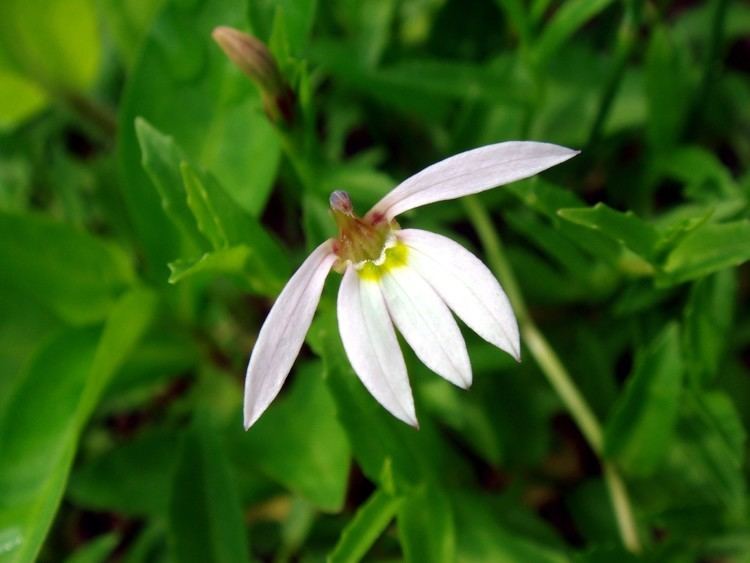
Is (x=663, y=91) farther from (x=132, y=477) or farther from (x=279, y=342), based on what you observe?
(x=132, y=477)

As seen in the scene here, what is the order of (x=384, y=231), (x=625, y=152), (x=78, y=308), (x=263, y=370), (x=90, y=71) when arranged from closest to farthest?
(x=263, y=370)
(x=384, y=231)
(x=78, y=308)
(x=90, y=71)
(x=625, y=152)

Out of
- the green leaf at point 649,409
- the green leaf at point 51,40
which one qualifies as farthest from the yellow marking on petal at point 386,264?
the green leaf at point 51,40

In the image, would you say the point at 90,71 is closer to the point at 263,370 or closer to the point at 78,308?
the point at 78,308

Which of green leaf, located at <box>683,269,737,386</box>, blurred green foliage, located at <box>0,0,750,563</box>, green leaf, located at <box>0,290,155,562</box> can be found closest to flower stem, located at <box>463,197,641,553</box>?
blurred green foliage, located at <box>0,0,750,563</box>

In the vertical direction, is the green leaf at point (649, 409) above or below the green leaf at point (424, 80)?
below

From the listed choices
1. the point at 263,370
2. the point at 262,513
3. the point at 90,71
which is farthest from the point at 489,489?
the point at 90,71

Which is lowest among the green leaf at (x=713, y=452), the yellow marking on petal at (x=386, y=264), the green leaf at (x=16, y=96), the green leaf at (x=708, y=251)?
the green leaf at (x=713, y=452)

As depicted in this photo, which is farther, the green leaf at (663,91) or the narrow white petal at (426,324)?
the green leaf at (663,91)

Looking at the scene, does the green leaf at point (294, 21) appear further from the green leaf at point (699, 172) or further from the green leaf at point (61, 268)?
the green leaf at point (699, 172)
